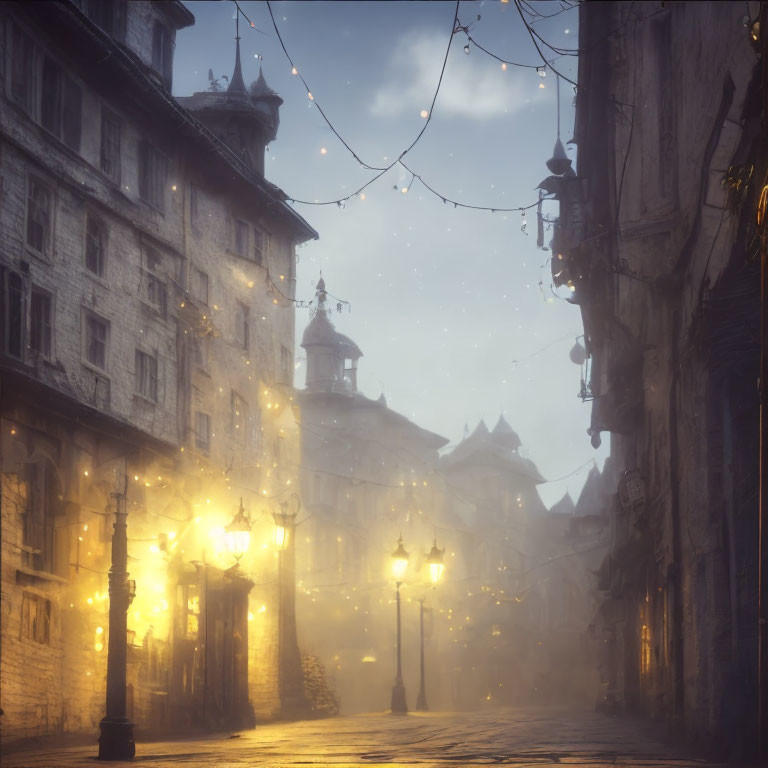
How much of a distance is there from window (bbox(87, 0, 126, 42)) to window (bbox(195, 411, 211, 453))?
31.7 feet

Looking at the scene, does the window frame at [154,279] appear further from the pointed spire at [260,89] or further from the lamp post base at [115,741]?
the lamp post base at [115,741]

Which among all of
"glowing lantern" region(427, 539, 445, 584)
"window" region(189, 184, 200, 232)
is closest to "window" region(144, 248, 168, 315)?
"window" region(189, 184, 200, 232)

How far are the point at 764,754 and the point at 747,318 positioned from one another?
4.83 meters

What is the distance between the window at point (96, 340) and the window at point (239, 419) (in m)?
8.32

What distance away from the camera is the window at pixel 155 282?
29.2 meters

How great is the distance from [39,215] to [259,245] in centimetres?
1333

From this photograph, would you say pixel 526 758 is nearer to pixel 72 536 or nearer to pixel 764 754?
pixel 764 754

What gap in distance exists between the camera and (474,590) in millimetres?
78312

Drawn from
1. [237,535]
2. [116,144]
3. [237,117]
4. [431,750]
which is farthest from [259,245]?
[431,750]

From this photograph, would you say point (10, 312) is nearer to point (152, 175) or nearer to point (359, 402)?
point (152, 175)

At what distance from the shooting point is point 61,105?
2541 cm

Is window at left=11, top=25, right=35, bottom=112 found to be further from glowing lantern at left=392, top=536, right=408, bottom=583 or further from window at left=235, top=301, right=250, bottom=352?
glowing lantern at left=392, top=536, right=408, bottom=583

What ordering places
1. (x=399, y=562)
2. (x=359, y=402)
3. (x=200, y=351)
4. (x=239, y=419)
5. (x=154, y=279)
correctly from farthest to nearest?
(x=359, y=402) → (x=239, y=419) → (x=200, y=351) → (x=399, y=562) → (x=154, y=279)

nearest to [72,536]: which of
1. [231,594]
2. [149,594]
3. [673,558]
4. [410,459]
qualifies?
[149,594]
